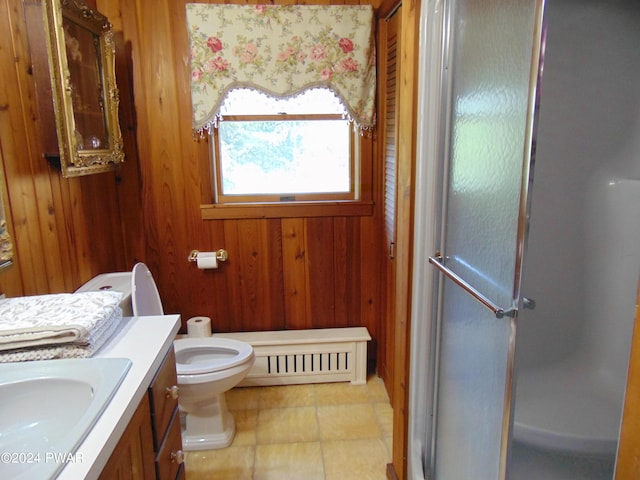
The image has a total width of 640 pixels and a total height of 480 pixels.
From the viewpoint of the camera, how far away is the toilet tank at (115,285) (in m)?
2.04

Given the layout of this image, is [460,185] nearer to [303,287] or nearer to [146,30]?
[303,287]

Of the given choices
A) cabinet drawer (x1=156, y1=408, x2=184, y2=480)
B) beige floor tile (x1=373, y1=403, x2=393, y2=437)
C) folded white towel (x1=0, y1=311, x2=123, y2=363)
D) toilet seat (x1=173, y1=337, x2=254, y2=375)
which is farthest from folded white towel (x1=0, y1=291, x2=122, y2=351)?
beige floor tile (x1=373, y1=403, x2=393, y2=437)

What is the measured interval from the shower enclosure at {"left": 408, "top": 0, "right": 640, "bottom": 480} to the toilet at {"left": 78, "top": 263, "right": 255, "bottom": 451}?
0.85 m

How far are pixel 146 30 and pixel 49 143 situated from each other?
99 centimetres

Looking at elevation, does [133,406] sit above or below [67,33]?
below

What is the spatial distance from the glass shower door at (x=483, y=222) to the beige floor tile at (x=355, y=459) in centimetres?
55

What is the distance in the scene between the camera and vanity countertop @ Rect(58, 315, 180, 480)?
0.87 m

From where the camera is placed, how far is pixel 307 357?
2748 millimetres

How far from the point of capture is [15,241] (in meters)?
1.65

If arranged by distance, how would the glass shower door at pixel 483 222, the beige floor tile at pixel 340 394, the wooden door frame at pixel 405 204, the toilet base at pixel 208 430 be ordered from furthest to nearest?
the beige floor tile at pixel 340 394 < the toilet base at pixel 208 430 < the wooden door frame at pixel 405 204 < the glass shower door at pixel 483 222

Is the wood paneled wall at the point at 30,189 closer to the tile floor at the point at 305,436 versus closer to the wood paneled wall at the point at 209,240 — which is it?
the wood paneled wall at the point at 209,240

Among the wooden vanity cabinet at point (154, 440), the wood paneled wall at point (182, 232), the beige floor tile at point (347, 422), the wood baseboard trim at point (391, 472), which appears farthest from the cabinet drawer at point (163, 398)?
the beige floor tile at point (347, 422)

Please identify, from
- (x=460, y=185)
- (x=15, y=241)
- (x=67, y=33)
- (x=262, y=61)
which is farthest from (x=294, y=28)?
(x=15, y=241)


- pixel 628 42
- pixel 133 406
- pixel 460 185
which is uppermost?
pixel 628 42
